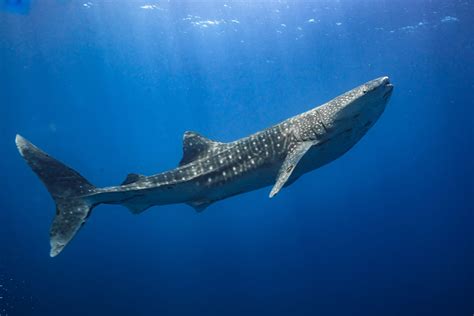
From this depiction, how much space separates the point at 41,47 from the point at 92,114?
54.7 feet

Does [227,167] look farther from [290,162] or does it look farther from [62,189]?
[62,189]

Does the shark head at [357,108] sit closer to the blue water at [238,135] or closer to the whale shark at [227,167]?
the whale shark at [227,167]

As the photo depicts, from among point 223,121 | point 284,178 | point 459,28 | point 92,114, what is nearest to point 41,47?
point 92,114

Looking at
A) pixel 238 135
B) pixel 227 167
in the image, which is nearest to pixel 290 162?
pixel 227 167

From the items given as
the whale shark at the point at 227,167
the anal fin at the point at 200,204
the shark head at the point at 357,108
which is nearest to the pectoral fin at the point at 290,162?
the whale shark at the point at 227,167

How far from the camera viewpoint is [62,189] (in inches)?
268

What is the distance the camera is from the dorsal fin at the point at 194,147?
7.59m

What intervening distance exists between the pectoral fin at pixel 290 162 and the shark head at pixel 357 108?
1.81 feet

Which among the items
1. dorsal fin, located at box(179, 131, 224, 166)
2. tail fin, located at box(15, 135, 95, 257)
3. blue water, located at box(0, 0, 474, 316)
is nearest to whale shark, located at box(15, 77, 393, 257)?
tail fin, located at box(15, 135, 95, 257)

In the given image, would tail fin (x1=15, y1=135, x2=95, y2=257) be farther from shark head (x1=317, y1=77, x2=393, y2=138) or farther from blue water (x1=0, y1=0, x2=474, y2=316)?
blue water (x1=0, y1=0, x2=474, y2=316)

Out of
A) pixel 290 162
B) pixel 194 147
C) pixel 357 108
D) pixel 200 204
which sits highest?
pixel 194 147

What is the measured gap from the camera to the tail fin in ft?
21.0

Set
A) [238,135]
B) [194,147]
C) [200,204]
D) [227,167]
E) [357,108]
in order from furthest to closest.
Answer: [238,135] → [194,147] → [200,204] → [227,167] → [357,108]

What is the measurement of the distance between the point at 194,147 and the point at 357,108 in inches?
138
